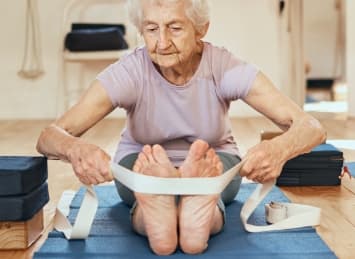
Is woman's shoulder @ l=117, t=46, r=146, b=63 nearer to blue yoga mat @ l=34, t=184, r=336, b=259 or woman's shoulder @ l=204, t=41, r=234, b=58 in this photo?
woman's shoulder @ l=204, t=41, r=234, b=58

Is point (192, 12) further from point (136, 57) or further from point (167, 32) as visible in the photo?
point (136, 57)

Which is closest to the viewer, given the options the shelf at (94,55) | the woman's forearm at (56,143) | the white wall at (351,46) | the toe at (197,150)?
the toe at (197,150)

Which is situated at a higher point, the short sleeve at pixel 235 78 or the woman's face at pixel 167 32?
the woman's face at pixel 167 32

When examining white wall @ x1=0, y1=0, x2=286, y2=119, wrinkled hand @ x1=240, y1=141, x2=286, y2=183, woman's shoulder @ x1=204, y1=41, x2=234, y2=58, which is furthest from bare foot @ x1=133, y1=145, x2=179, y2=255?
white wall @ x1=0, y1=0, x2=286, y2=119

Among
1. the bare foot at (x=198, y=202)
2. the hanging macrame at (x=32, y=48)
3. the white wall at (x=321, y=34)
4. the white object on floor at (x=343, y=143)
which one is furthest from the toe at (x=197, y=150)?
the white wall at (x=321, y=34)

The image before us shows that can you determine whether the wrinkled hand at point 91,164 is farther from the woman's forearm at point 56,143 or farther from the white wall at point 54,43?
the white wall at point 54,43

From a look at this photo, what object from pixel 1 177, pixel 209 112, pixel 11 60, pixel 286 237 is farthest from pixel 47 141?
pixel 11 60

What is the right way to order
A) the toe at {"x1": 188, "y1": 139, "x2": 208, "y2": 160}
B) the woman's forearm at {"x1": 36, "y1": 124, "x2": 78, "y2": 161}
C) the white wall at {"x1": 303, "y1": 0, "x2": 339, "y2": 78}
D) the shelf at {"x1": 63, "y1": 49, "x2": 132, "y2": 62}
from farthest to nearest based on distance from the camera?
the white wall at {"x1": 303, "y1": 0, "x2": 339, "y2": 78} → the shelf at {"x1": 63, "y1": 49, "x2": 132, "y2": 62} → the woman's forearm at {"x1": 36, "y1": 124, "x2": 78, "y2": 161} → the toe at {"x1": 188, "y1": 139, "x2": 208, "y2": 160}

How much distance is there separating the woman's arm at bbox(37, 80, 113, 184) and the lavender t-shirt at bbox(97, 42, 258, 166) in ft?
0.12

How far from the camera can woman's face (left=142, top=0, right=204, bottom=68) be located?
1409 millimetres

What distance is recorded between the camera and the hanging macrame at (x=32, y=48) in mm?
4188

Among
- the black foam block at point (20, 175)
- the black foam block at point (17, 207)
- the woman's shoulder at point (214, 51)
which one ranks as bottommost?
the black foam block at point (17, 207)

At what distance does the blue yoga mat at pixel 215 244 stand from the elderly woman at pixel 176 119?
1.5 inches

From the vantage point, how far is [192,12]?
1439 millimetres
